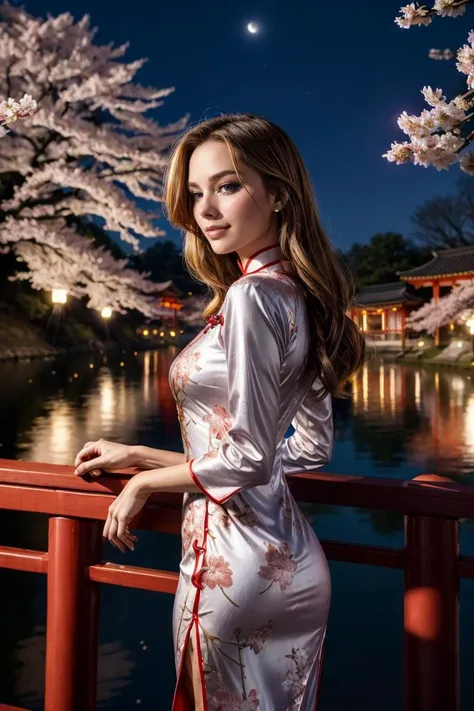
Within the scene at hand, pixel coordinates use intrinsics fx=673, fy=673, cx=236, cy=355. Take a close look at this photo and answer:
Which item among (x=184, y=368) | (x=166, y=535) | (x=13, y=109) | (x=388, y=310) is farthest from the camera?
(x=388, y=310)

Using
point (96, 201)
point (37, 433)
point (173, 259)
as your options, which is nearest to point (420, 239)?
point (173, 259)

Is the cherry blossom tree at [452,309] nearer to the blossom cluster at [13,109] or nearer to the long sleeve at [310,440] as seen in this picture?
the blossom cluster at [13,109]

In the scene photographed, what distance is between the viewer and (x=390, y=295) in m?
20.7

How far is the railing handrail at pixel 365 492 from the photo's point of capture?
0.90 m

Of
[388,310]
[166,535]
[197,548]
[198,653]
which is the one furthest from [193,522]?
[388,310]

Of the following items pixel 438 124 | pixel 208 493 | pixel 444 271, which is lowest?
pixel 208 493

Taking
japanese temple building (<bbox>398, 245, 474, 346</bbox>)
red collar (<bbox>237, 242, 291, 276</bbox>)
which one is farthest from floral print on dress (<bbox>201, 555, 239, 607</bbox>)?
japanese temple building (<bbox>398, 245, 474, 346</bbox>)

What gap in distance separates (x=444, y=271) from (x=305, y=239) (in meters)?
19.5

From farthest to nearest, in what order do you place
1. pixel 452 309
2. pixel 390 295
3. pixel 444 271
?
pixel 390 295 < pixel 444 271 < pixel 452 309

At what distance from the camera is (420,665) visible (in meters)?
0.95

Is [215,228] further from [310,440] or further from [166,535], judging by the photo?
[166,535]

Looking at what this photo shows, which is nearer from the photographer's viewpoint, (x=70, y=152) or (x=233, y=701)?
(x=233, y=701)

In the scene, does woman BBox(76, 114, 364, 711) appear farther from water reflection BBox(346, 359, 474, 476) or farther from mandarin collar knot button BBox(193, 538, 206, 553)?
water reflection BBox(346, 359, 474, 476)

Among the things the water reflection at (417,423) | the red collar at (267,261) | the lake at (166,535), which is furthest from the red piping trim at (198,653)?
the water reflection at (417,423)
